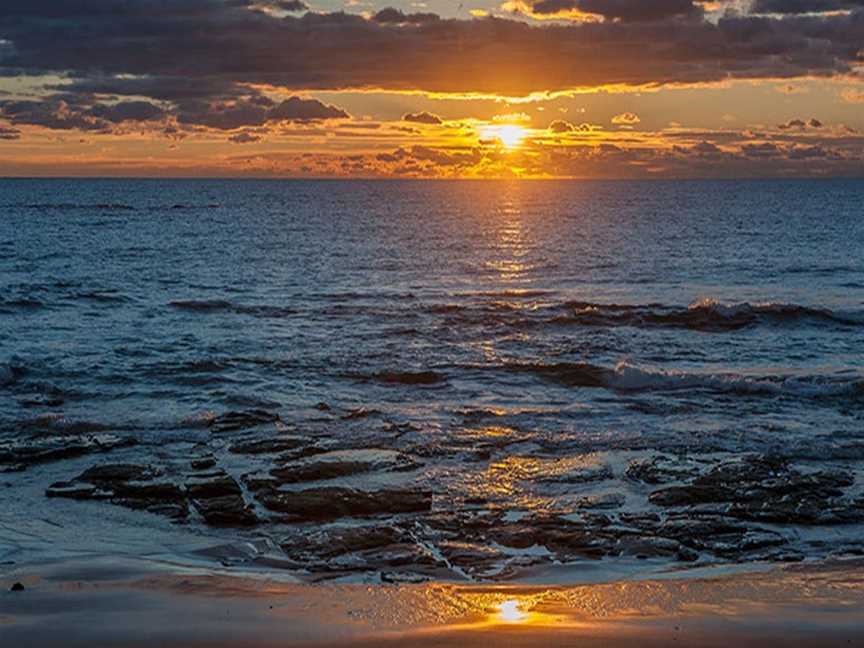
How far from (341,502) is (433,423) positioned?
19.4ft

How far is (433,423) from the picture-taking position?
2041 cm

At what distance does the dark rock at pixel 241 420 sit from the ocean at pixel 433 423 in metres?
0.07

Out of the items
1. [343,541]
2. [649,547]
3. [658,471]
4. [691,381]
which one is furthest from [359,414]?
[649,547]

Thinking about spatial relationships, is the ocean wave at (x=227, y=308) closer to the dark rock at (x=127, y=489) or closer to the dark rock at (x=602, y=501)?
the dark rock at (x=127, y=489)

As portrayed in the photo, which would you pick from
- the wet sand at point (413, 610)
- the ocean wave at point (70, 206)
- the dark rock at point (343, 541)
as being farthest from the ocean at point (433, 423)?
the ocean wave at point (70, 206)

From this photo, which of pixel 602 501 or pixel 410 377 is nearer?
pixel 602 501

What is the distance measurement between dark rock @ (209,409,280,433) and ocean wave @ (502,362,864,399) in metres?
8.19

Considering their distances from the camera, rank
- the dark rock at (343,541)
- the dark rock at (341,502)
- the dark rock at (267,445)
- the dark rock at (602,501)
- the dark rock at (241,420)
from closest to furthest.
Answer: the dark rock at (343,541)
the dark rock at (341,502)
the dark rock at (602,501)
the dark rock at (267,445)
the dark rock at (241,420)

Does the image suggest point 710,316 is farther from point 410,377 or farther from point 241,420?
point 241,420

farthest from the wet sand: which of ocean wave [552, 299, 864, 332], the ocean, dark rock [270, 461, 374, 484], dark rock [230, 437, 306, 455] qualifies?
ocean wave [552, 299, 864, 332]

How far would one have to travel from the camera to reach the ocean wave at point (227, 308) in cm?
3888

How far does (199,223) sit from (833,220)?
231 feet

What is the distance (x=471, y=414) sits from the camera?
69.9ft

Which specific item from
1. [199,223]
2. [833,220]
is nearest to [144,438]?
[199,223]
